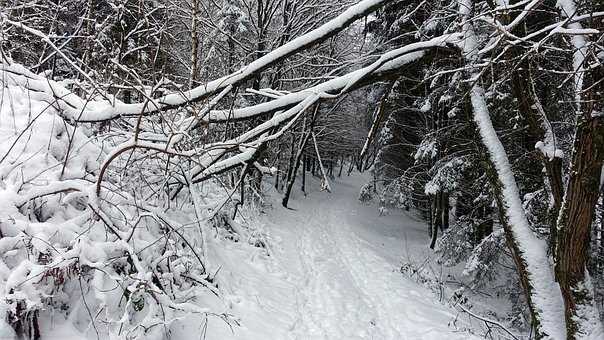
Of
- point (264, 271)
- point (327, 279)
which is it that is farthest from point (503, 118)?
point (264, 271)

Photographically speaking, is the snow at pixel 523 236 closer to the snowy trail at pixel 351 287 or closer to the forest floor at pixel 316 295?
the forest floor at pixel 316 295

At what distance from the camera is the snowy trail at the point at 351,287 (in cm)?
623

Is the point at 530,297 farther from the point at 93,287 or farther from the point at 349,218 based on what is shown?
the point at 349,218

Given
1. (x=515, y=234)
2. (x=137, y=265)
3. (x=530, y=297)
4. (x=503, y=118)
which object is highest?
(x=503, y=118)

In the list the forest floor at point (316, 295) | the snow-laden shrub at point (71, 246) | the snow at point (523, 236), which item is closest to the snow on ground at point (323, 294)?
the forest floor at point (316, 295)

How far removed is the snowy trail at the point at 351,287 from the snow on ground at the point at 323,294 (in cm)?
2

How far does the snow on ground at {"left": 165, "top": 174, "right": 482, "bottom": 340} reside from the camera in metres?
5.37

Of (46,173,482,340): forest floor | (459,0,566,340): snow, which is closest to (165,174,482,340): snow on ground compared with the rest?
Result: (46,173,482,340): forest floor

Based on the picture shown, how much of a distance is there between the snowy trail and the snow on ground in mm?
19

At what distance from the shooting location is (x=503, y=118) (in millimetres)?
8789

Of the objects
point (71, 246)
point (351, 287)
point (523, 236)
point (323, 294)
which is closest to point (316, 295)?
point (323, 294)

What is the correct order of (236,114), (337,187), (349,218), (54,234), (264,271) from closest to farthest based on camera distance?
(236,114)
(54,234)
(264,271)
(349,218)
(337,187)

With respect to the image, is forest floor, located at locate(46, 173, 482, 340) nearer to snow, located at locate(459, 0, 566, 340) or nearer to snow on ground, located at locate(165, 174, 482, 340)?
snow on ground, located at locate(165, 174, 482, 340)

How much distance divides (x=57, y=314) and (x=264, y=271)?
522cm
